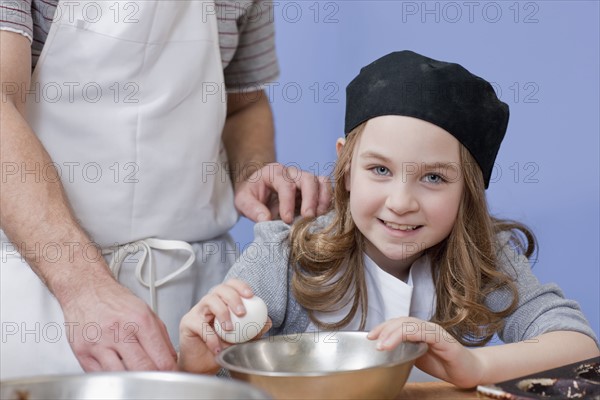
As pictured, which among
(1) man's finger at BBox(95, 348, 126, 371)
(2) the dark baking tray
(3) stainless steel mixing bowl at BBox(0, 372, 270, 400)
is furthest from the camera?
(1) man's finger at BBox(95, 348, 126, 371)

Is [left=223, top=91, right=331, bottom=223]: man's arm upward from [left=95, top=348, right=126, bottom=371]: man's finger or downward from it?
upward

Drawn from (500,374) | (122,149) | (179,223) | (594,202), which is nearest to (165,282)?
(179,223)

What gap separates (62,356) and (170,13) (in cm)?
53

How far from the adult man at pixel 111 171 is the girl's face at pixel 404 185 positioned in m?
0.18

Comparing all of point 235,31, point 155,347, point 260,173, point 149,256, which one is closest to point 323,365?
point 155,347

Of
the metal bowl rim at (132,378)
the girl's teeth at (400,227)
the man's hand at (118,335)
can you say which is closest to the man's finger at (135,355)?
the man's hand at (118,335)

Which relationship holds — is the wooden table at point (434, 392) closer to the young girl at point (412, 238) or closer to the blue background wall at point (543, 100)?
the young girl at point (412, 238)

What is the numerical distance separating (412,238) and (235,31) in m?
0.52

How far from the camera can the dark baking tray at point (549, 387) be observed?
0.82 metres

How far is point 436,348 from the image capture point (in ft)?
3.08

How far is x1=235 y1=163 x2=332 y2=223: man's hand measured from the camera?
140 centimetres

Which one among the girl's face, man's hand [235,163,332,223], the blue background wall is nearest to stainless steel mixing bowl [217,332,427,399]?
the girl's face

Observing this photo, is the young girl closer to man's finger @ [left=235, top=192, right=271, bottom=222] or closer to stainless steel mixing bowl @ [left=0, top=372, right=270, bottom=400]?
man's finger @ [left=235, top=192, right=271, bottom=222]

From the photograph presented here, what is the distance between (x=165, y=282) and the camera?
1380 millimetres
